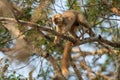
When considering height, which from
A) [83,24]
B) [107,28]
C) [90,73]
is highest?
[83,24]

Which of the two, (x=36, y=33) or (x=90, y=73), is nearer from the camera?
(x=36, y=33)

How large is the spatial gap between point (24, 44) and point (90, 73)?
2.39 m

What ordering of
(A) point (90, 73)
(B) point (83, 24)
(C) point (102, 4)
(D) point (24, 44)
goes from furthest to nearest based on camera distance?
(A) point (90, 73) < (C) point (102, 4) < (B) point (83, 24) < (D) point (24, 44)

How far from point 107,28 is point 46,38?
1.94 meters

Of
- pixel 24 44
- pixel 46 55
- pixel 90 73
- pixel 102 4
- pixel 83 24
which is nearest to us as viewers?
pixel 24 44

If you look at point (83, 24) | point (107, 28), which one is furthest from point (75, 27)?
point (107, 28)

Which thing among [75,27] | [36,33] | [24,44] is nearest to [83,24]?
[75,27]

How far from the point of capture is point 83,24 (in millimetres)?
6066

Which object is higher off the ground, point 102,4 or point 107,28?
point 102,4

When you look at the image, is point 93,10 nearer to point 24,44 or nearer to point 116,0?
point 116,0

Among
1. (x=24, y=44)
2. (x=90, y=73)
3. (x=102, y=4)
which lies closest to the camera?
(x=24, y=44)

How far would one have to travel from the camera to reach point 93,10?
260 inches

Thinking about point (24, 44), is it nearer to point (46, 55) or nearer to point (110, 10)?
point (46, 55)

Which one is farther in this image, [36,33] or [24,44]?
[36,33]
